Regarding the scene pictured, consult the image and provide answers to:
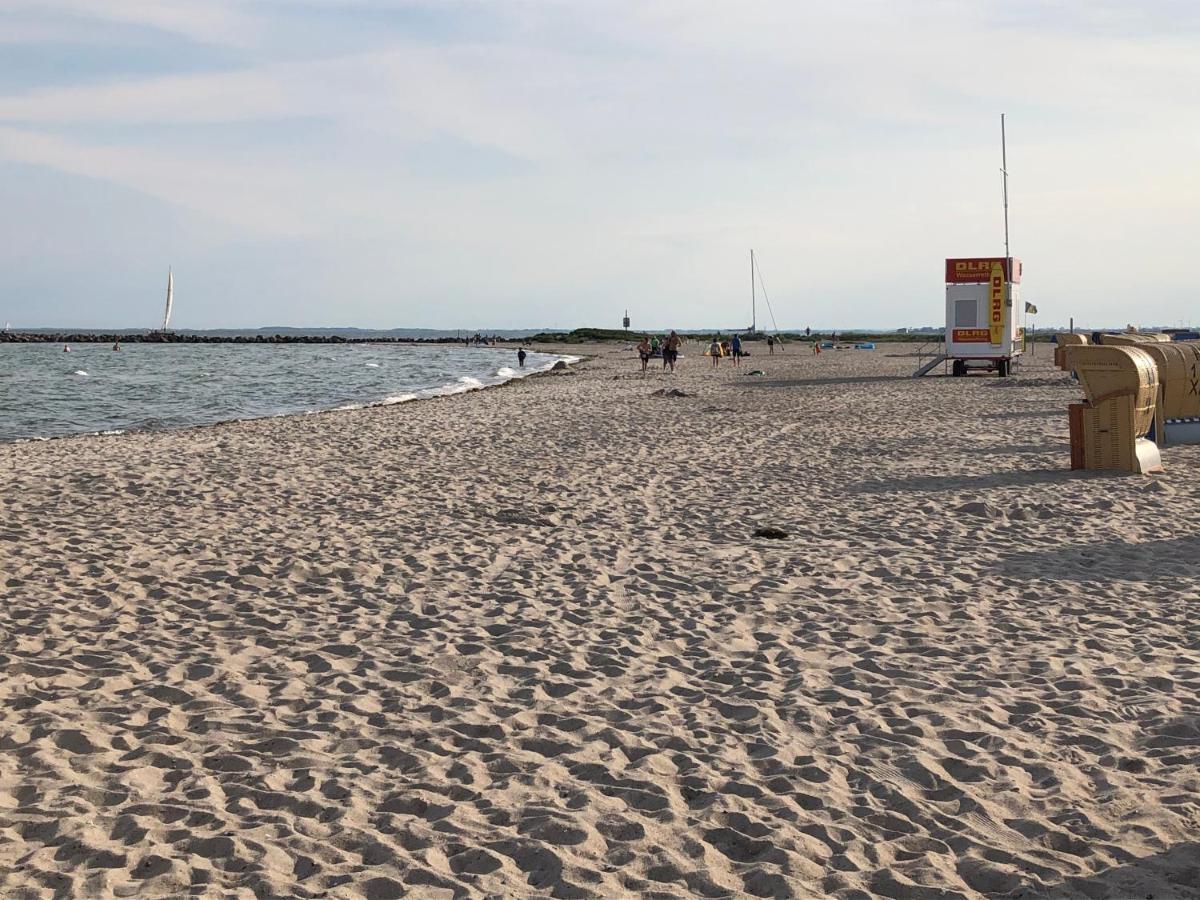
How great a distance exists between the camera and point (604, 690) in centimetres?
579

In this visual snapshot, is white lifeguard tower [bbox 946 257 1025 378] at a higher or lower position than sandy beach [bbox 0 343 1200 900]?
higher

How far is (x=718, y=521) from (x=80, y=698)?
6.21 meters

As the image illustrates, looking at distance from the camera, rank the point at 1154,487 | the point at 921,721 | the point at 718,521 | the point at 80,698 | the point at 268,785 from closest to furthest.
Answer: the point at 268,785 < the point at 921,721 < the point at 80,698 < the point at 718,521 < the point at 1154,487

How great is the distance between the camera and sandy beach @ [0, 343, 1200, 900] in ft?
13.0

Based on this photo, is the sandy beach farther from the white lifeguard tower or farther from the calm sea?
the white lifeguard tower

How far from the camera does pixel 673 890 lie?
12.3 feet

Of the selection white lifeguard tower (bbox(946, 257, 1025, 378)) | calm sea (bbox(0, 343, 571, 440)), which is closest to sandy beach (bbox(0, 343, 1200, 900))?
calm sea (bbox(0, 343, 571, 440))

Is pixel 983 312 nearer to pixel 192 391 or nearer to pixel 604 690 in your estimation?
pixel 192 391

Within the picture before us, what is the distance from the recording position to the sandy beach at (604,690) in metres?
3.97

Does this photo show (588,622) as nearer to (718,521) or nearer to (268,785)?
(268,785)

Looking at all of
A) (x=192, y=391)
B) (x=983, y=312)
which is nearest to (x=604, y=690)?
(x=983, y=312)

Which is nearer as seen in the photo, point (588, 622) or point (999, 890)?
point (999, 890)

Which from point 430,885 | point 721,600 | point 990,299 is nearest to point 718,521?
point 721,600

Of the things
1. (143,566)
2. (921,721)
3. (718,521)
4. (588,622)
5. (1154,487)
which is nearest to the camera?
(921,721)
